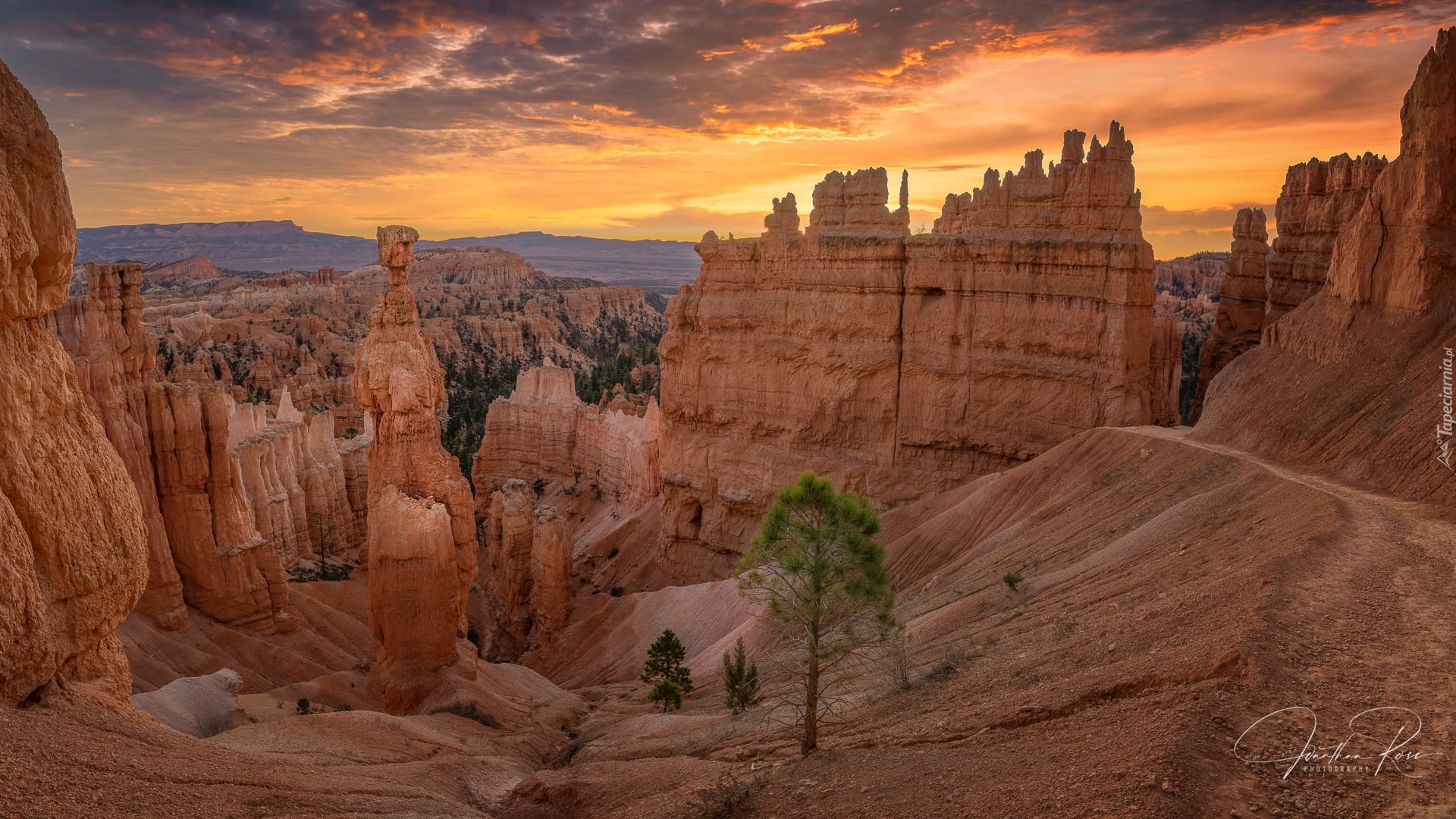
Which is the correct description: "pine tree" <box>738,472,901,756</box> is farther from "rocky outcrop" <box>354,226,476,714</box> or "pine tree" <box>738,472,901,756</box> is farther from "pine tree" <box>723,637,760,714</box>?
"rocky outcrop" <box>354,226,476,714</box>

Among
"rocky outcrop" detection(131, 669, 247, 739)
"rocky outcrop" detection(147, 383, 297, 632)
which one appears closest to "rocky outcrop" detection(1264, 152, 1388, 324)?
"rocky outcrop" detection(131, 669, 247, 739)

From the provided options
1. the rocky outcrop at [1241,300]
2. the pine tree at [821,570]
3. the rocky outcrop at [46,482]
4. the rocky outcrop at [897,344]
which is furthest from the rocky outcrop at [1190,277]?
the rocky outcrop at [46,482]

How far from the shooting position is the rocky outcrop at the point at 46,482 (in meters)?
8.66

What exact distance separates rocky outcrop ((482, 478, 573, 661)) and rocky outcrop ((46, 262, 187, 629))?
13.3 meters

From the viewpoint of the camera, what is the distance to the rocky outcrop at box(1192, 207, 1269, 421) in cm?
3572

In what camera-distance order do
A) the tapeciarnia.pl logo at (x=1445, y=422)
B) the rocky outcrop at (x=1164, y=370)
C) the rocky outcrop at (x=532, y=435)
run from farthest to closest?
the rocky outcrop at (x=532, y=435) → the rocky outcrop at (x=1164, y=370) → the tapeciarnia.pl logo at (x=1445, y=422)

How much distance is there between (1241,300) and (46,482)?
3931cm

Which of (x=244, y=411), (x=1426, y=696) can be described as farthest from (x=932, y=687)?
(x=244, y=411)

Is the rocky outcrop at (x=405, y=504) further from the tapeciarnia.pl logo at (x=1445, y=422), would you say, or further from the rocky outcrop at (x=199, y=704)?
the tapeciarnia.pl logo at (x=1445, y=422)

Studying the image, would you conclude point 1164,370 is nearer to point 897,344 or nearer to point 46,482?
point 897,344

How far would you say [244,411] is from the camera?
139ft

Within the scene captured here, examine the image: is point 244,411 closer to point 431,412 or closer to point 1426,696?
point 431,412
